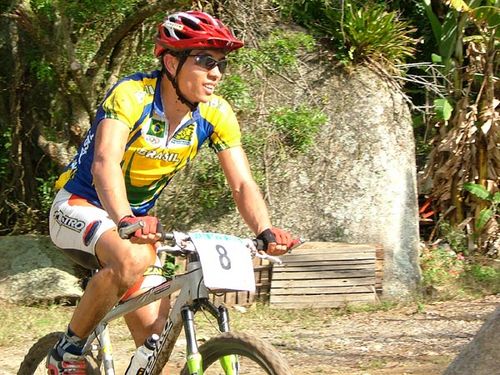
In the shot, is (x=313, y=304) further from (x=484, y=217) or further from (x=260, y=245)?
(x=260, y=245)

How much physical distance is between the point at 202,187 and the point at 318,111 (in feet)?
4.33

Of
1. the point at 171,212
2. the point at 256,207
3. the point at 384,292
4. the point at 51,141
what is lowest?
the point at 384,292

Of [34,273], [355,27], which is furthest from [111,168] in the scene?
[355,27]

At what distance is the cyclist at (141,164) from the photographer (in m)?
4.45

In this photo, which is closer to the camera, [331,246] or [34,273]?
[331,246]

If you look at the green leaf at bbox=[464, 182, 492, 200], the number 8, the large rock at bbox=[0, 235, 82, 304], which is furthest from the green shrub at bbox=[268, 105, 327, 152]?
the number 8

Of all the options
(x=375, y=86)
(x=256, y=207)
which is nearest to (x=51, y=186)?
(x=375, y=86)

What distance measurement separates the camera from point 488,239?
34.4 ft

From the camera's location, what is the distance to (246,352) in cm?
418

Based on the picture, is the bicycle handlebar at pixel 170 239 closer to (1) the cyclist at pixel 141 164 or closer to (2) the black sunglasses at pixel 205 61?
(1) the cyclist at pixel 141 164

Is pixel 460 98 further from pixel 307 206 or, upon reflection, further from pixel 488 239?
pixel 307 206

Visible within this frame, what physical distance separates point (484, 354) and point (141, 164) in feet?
5.91

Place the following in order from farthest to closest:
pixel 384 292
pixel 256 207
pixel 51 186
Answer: pixel 51 186 < pixel 384 292 < pixel 256 207

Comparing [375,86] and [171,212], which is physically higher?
[375,86]
